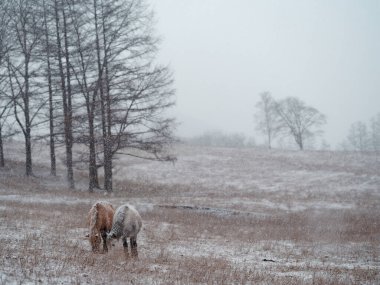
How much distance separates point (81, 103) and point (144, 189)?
759 centimetres

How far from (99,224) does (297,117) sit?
61590 millimetres

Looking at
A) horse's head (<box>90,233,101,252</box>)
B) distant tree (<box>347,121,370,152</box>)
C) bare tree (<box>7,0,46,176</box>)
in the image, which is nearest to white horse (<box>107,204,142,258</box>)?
horse's head (<box>90,233,101,252</box>)

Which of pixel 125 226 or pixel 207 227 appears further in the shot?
pixel 207 227

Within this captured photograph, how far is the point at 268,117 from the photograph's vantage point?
231ft

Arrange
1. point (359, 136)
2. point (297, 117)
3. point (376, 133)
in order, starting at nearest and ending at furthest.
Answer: point (297, 117), point (376, 133), point (359, 136)

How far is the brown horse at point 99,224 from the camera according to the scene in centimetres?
955

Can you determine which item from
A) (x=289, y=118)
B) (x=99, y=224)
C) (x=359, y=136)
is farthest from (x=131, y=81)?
(x=359, y=136)

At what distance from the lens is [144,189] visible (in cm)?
2708

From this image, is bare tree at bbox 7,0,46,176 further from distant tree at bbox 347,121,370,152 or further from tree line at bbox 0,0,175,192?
distant tree at bbox 347,121,370,152

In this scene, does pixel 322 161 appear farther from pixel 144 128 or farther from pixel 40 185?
pixel 40 185

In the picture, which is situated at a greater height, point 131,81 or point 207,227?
point 131,81

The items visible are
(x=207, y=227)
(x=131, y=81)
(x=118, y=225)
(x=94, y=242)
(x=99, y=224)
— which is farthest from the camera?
(x=131, y=81)

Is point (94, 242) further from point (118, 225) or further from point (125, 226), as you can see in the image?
point (125, 226)

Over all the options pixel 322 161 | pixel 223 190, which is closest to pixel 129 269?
pixel 223 190
